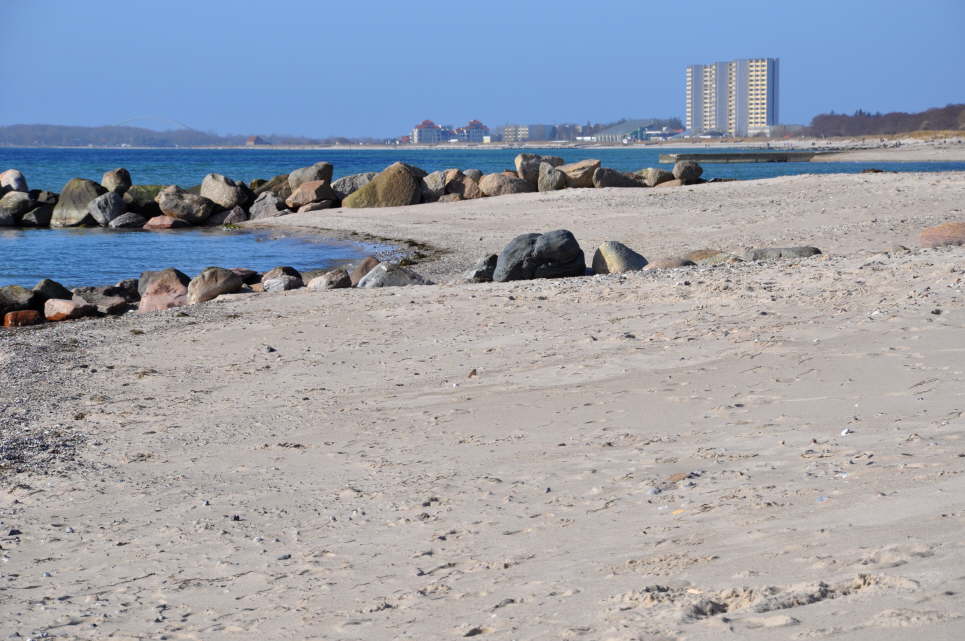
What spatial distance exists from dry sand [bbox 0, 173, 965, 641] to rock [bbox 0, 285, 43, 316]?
9.71 feet

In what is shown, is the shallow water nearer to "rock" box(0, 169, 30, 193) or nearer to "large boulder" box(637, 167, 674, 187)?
"rock" box(0, 169, 30, 193)

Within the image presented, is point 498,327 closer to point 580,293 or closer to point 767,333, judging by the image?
point 580,293

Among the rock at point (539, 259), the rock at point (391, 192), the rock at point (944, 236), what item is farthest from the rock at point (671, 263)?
the rock at point (391, 192)

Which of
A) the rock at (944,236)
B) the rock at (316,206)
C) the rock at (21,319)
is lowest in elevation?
the rock at (21,319)

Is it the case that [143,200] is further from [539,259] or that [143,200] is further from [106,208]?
[539,259]

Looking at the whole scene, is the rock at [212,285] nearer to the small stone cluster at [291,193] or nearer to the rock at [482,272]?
the rock at [482,272]

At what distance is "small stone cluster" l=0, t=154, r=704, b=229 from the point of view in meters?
25.1

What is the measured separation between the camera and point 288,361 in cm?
754

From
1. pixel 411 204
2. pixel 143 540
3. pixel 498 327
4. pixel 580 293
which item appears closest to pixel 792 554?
pixel 143 540

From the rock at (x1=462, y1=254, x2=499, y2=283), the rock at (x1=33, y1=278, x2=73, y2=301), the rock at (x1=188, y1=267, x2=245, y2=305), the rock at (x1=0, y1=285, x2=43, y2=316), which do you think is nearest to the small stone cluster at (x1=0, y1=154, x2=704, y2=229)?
the rock at (x1=33, y1=278, x2=73, y2=301)

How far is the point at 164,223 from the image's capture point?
83.5 ft

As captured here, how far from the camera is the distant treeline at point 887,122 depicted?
134325 mm

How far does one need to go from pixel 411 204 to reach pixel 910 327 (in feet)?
63.3

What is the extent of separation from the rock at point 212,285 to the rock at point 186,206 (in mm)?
14508
